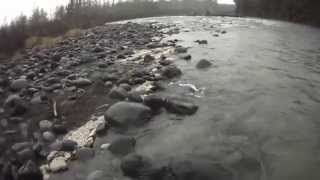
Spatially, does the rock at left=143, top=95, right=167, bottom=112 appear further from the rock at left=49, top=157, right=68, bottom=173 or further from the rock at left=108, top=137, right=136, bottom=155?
the rock at left=49, top=157, right=68, bottom=173

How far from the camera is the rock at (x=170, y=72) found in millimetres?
8812

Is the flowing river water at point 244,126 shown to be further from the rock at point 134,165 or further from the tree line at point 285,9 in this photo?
the tree line at point 285,9

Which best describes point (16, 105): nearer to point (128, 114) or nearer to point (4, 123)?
point (4, 123)

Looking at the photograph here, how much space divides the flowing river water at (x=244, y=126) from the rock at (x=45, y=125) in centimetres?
125

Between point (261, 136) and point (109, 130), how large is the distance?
7.60ft

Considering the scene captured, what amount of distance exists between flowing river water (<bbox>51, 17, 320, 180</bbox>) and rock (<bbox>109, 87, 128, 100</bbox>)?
81 centimetres

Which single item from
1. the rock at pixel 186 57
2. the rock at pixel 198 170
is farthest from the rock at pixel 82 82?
the rock at pixel 198 170

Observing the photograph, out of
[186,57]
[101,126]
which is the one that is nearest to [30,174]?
[101,126]

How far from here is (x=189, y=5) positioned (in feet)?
185

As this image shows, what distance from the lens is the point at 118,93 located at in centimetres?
762

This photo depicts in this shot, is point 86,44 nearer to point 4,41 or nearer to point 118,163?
point 4,41

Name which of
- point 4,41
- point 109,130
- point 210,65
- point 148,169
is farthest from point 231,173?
point 4,41

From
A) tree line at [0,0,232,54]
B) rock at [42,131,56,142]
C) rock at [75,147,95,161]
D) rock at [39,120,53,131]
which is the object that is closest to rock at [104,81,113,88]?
rock at [39,120,53,131]

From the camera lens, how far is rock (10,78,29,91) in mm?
9180
